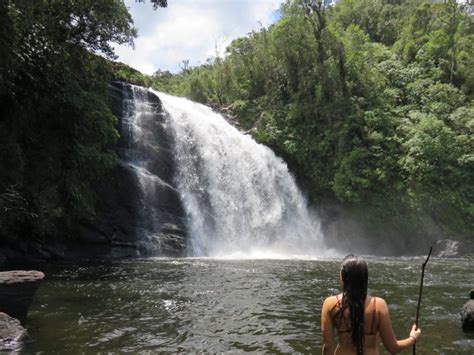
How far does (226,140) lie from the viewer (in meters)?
25.2

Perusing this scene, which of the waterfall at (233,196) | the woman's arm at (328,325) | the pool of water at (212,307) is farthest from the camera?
the waterfall at (233,196)

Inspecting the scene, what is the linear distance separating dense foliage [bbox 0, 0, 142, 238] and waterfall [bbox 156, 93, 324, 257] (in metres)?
6.80

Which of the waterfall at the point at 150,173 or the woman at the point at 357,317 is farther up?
the waterfall at the point at 150,173

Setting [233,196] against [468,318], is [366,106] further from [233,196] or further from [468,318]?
[468,318]

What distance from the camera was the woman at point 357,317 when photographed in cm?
310

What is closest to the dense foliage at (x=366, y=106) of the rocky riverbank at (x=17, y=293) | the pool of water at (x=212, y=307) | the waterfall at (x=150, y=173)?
the waterfall at (x=150, y=173)

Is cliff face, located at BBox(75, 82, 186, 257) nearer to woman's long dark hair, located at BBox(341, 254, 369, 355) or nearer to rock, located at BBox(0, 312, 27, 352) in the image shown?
rock, located at BBox(0, 312, 27, 352)

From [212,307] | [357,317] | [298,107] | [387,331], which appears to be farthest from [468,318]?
[298,107]

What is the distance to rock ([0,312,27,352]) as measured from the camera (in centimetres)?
658

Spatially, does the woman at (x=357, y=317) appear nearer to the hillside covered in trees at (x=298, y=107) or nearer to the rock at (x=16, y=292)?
the rock at (x=16, y=292)

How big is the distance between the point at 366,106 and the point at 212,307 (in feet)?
70.5

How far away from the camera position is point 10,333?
22.3 feet

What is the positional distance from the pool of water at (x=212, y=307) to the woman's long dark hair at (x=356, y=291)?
4.02 metres

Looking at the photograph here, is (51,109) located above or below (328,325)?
above
